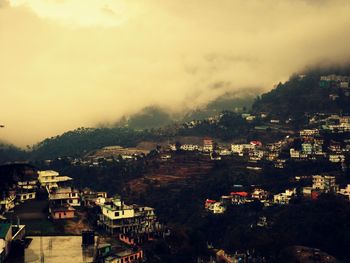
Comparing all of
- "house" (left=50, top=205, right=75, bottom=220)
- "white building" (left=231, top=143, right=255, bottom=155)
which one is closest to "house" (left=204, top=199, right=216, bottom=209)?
"white building" (left=231, top=143, right=255, bottom=155)

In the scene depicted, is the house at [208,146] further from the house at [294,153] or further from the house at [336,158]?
the house at [336,158]

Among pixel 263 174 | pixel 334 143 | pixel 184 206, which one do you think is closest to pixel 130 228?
pixel 184 206

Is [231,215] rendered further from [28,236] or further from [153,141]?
[153,141]

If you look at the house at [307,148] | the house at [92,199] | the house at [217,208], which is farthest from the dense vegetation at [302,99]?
the house at [92,199]

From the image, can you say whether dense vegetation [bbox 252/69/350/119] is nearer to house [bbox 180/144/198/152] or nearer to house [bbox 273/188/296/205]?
house [bbox 180/144/198/152]

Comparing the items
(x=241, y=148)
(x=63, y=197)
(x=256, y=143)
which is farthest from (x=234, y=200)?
(x=256, y=143)

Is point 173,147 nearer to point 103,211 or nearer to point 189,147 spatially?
point 189,147
